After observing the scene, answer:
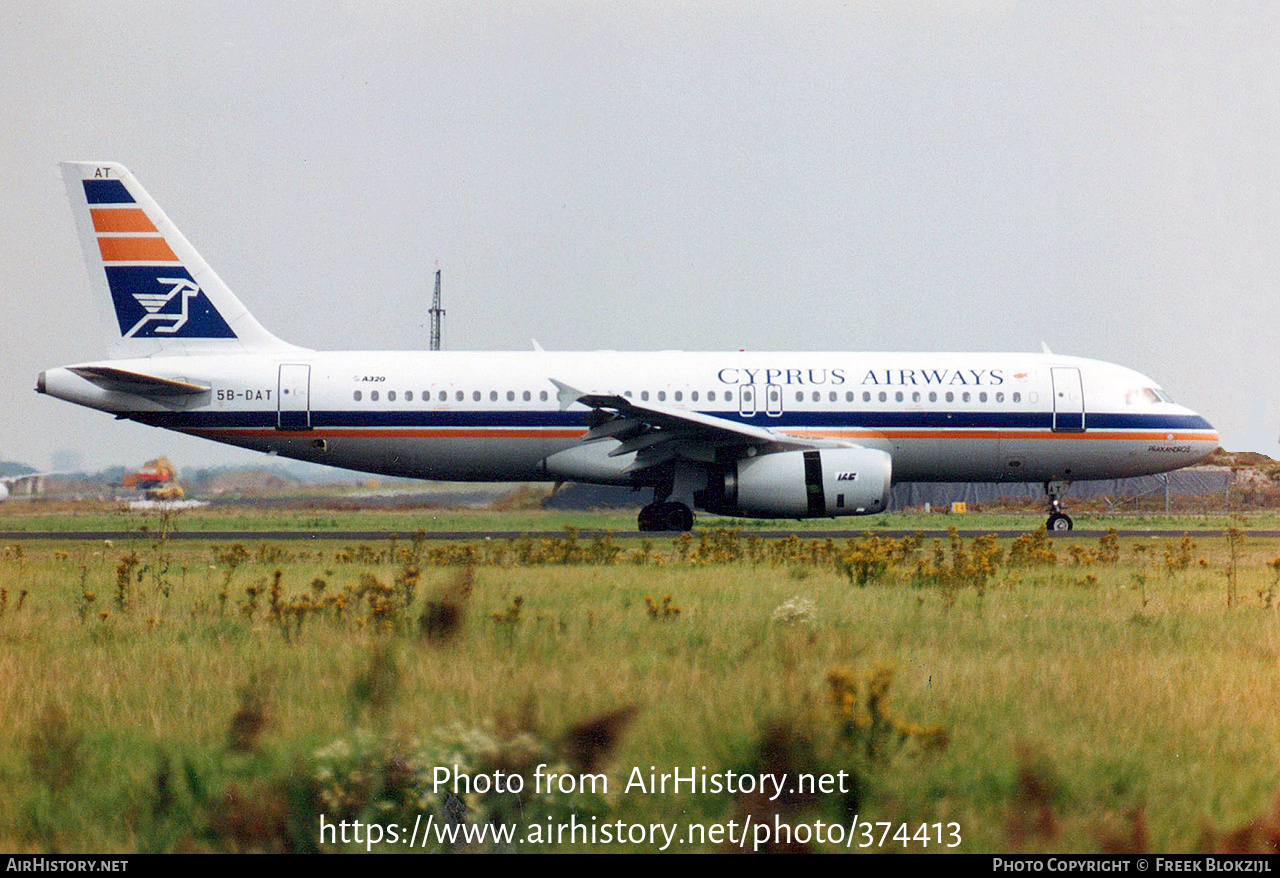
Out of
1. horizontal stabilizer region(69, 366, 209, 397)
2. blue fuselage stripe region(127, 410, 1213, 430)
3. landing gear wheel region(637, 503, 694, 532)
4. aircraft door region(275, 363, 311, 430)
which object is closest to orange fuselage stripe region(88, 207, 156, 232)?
horizontal stabilizer region(69, 366, 209, 397)

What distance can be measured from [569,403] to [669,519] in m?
3.26

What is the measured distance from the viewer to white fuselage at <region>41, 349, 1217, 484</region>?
24.0m

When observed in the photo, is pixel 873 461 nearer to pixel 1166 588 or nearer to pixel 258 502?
pixel 1166 588

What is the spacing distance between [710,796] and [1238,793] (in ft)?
8.39

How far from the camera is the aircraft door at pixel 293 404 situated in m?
23.9

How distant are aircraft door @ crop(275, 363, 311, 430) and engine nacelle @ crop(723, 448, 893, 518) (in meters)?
8.68

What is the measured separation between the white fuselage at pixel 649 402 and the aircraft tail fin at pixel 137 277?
63cm

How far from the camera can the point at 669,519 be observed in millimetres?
24422

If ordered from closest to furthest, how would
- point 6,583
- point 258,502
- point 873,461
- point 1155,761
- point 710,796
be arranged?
point 710,796, point 1155,761, point 6,583, point 873,461, point 258,502

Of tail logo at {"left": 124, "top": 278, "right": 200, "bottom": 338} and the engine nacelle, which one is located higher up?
tail logo at {"left": 124, "top": 278, "right": 200, "bottom": 338}

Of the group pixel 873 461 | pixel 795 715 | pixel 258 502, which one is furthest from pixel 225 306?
pixel 795 715

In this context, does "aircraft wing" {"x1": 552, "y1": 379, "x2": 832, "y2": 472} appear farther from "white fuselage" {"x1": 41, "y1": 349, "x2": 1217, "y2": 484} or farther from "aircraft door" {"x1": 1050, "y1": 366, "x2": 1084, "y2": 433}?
"aircraft door" {"x1": 1050, "y1": 366, "x2": 1084, "y2": 433}

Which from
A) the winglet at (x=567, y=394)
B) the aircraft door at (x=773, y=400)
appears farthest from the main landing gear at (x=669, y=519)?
the winglet at (x=567, y=394)

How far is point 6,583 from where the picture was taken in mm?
14227
